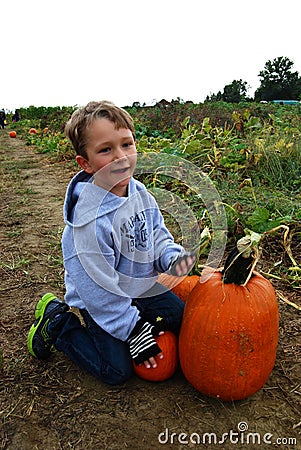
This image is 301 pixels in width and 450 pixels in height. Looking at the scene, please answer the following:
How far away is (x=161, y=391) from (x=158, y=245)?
2.28 ft

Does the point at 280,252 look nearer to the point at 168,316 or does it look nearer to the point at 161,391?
the point at 168,316

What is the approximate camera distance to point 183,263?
1.89m

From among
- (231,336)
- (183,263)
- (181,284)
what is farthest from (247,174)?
(231,336)

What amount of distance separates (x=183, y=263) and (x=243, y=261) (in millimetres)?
329

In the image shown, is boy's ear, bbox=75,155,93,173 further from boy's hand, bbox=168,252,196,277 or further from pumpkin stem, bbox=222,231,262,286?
pumpkin stem, bbox=222,231,262,286

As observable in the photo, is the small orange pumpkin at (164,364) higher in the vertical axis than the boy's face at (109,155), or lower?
lower

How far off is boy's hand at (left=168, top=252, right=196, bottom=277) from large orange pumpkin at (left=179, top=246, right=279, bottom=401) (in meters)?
0.16

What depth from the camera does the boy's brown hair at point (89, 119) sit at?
1.85 meters

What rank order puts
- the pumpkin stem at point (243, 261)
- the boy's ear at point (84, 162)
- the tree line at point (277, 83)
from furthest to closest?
1. the tree line at point (277, 83)
2. the boy's ear at point (84, 162)
3. the pumpkin stem at point (243, 261)

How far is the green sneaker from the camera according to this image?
80.4 inches

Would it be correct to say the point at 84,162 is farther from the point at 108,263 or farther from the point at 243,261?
the point at 243,261

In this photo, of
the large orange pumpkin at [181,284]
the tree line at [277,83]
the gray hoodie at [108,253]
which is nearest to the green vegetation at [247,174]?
the large orange pumpkin at [181,284]

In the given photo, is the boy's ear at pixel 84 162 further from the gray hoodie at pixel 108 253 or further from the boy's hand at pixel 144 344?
the boy's hand at pixel 144 344

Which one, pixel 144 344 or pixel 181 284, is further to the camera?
pixel 181 284
